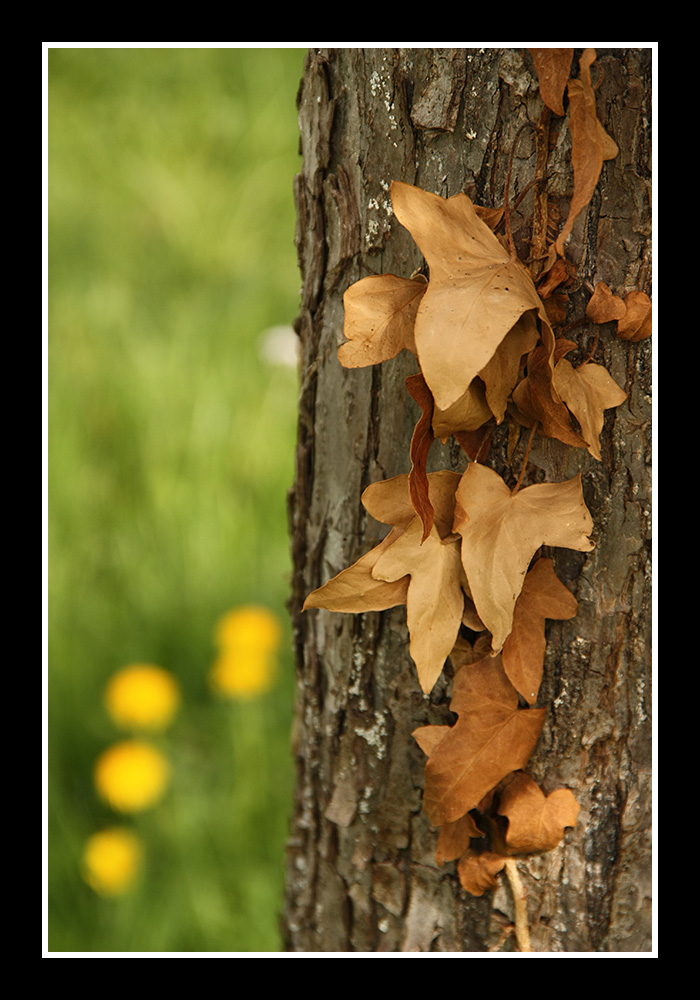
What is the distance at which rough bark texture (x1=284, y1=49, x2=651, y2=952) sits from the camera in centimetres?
73

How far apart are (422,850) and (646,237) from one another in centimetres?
71

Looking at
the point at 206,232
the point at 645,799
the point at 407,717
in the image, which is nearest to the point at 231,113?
the point at 206,232

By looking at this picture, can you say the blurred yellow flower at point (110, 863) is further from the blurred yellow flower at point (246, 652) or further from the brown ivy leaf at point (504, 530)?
the brown ivy leaf at point (504, 530)

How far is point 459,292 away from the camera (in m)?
0.66

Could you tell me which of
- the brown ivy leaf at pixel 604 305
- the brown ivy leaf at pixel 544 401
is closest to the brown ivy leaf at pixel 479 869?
the brown ivy leaf at pixel 544 401

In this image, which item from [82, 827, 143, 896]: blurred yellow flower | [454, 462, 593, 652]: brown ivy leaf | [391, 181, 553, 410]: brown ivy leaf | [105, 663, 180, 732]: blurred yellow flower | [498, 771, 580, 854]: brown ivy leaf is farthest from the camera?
[105, 663, 180, 732]: blurred yellow flower

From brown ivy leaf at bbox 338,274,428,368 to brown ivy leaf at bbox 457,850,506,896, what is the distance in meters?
0.56

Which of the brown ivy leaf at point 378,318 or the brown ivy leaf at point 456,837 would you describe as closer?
the brown ivy leaf at point 378,318

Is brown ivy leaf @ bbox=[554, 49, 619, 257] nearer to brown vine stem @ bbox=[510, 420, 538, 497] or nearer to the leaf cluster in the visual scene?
the leaf cluster

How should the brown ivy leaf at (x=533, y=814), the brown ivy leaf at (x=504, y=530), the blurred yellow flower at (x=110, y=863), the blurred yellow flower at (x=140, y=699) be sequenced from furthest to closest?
the blurred yellow flower at (x=140, y=699), the blurred yellow flower at (x=110, y=863), the brown ivy leaf at (x=533, y=814), the brown ivy leaf at (x=504, y=530)

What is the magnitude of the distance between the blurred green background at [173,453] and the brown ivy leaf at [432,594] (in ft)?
2.56

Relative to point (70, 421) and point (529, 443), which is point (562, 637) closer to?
point (529, 443)

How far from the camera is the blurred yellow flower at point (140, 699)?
147 centimetres

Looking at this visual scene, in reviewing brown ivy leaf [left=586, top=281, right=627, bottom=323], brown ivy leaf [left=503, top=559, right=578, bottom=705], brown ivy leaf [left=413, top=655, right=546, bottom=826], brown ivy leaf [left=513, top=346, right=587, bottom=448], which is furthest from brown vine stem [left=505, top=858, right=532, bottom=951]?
brown ivy leaf [left=586, top=281, right=627, bottom=323]
